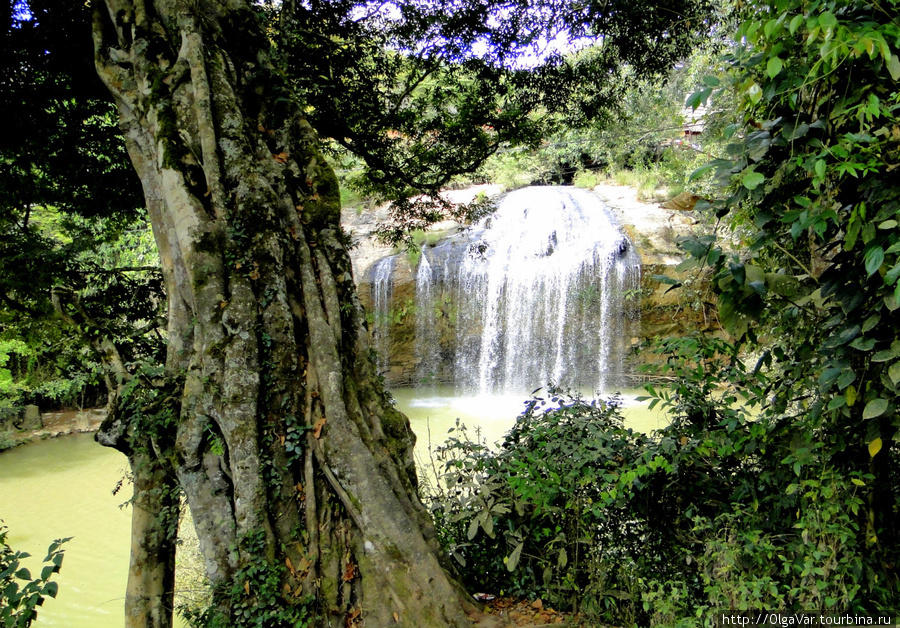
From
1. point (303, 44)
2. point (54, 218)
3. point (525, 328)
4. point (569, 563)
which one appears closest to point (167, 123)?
point (303, 44)

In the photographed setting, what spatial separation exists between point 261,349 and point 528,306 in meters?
11.3

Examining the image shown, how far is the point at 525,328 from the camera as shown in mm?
13906

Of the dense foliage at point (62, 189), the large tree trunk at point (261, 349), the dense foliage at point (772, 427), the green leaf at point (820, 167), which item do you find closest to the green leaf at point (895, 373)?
the dense foliage at point (772, 427)

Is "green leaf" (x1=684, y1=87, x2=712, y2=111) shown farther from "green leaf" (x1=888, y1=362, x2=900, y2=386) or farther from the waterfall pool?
the waterfall pool

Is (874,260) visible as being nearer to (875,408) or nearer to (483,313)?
(875,408)

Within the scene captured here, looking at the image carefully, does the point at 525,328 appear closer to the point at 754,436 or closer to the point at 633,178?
the point at 633,178

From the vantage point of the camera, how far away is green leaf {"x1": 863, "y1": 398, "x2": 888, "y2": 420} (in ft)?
5.59

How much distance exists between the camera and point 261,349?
2865 millimetres

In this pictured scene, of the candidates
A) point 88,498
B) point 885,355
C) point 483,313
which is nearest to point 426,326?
point 483,313

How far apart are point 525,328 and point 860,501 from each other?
1179 centimetres

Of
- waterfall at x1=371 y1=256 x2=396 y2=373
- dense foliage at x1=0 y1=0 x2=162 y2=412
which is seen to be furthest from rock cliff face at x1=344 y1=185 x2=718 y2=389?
dense foliage at x1=0 y1=0 x2=162 y2=412

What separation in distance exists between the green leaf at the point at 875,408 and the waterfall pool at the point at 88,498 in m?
2.57

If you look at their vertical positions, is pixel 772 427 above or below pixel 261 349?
below

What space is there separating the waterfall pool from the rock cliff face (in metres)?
0.94
